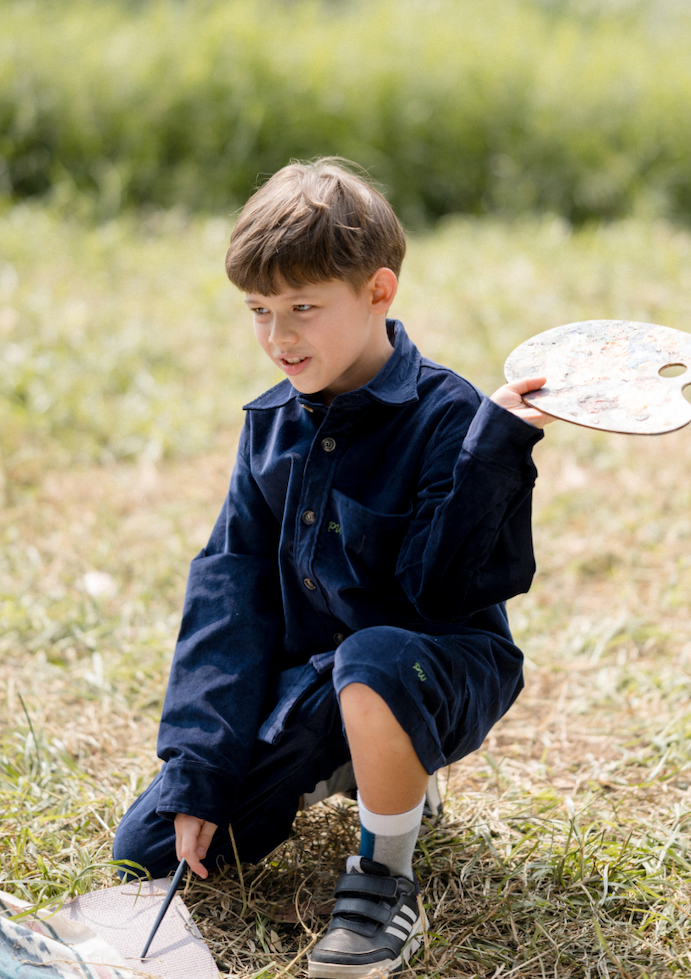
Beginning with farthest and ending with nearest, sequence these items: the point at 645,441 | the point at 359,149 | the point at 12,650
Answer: the point at 359,149 < the point at 645,441 < the point at 12,650

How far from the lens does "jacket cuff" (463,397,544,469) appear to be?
4.40 ft

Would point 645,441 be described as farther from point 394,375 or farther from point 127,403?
point 394,375

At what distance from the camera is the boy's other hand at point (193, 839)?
1.55 meters

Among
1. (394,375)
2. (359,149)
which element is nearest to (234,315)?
(359,149)

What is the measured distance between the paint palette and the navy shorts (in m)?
0.40

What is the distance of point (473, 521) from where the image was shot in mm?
1394

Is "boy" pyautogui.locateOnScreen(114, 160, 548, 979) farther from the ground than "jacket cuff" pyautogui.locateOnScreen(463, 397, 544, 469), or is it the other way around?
"jacket cuff" pyautogui.locateOnScreen(463, 397, 544, 469)

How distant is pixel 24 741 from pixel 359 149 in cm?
481

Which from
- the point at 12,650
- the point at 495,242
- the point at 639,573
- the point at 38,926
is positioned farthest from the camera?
the point at 495,242

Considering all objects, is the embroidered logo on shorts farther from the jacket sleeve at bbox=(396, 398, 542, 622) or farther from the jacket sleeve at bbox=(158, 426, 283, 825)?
the jacket sleeve at bbox=(158, 426, 283, 825)

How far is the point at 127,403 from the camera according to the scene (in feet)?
11.5

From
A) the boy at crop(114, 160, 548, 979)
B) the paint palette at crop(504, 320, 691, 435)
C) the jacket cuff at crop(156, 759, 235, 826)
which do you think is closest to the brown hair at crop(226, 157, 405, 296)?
the boy at crop(114, 160, 548, 979)

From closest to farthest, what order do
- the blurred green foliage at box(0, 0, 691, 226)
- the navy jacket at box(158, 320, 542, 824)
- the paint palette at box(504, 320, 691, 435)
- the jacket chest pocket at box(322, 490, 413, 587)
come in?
the paint palette at box(504, 320, 691, 435) < the navy jacket at box(158, 320, 542, 824) < the jacket chest pocket at box(322, 490, 413, 587) < the blurred green foliage at box(0, 0, 691, 226)

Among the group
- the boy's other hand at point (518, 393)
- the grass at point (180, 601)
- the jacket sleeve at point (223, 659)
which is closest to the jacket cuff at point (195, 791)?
the jacket sleeve at point (223, 659)
